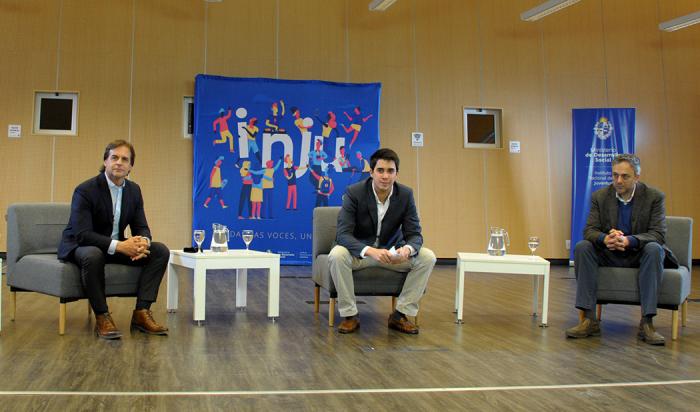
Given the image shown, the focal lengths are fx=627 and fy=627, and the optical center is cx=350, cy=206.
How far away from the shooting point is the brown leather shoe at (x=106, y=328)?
324 centimetres

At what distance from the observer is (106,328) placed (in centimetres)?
327

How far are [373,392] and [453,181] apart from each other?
21.6ft

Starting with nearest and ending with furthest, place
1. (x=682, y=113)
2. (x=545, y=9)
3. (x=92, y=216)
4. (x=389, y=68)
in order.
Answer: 1. (x=92, y=216)
2. (x=545, y=9)
3. (x=389, y=68)
4. (x=682, y=113)

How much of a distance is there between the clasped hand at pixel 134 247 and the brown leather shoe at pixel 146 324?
0.31 metres

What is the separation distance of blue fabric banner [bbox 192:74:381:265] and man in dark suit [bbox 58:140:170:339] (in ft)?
14.2

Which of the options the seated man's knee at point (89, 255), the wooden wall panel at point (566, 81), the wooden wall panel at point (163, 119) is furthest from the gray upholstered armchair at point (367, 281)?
the wooden wall panel at point (566, 81)

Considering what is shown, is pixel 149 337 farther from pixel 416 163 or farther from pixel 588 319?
pixel 416 163

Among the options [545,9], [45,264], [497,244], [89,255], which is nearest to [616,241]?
[497,244]

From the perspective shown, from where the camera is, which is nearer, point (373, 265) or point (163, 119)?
point (373, 265)

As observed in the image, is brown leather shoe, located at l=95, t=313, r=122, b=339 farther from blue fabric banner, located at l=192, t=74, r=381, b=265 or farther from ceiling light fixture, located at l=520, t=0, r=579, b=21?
ceiling light fixture, located at l=520, t=0, r=579, b=21

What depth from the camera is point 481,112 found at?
8914 millimetres

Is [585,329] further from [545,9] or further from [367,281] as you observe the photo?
[545,9]

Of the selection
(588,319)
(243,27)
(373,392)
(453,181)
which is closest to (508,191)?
(453,181)

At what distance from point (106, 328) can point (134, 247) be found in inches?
17.8
